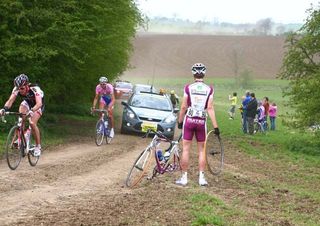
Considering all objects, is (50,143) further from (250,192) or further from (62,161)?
(250,192)

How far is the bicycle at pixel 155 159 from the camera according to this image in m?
9.71

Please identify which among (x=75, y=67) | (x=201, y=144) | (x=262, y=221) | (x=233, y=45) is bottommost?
(x=262, y=221)

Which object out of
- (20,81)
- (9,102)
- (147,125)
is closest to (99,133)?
(147,125)

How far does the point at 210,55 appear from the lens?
113750mm

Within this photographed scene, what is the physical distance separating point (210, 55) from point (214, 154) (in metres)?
103

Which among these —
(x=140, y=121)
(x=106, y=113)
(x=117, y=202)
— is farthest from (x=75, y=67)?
(x=117, y=202)

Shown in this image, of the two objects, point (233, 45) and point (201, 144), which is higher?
point (233, 45)

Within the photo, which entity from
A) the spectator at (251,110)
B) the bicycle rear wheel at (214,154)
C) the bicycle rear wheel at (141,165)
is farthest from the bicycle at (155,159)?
the spectator at (251,110)

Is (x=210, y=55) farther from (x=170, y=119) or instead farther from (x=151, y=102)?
(x=170, y=119)

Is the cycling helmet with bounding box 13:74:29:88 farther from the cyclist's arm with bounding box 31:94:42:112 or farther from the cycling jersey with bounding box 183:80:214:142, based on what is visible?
the cycling jersey with bounding box 183:80:214:142

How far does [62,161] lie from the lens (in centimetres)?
1323

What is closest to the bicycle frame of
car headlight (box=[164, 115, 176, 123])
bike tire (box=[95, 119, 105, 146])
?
bike tire (box=[95, 119, 105, 146])

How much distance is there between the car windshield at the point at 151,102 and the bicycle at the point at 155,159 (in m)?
11.1

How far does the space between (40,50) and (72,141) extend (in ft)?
11.0
